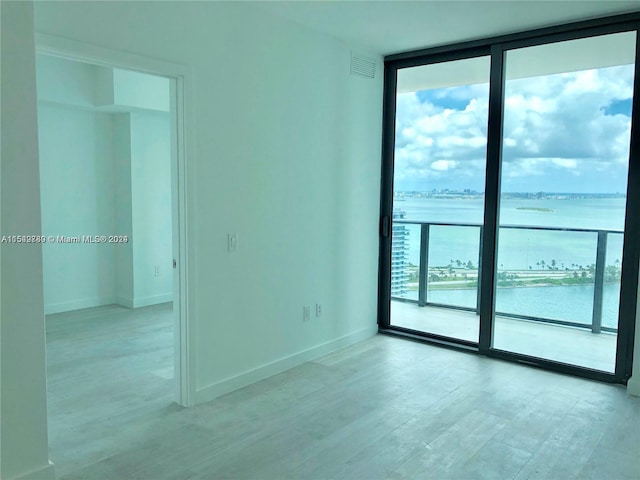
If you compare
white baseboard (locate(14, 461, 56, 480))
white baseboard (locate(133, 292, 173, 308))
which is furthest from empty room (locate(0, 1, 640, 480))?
white baseboard (locate(133, 292, 173, 308))

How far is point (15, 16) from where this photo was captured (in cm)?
221

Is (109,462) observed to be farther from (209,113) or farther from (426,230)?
(426,230)

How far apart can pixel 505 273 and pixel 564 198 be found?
31.6 inches

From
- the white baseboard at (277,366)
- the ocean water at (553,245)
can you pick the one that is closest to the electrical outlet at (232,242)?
the white baseboard at (277,366)

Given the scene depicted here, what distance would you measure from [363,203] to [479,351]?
171 cm

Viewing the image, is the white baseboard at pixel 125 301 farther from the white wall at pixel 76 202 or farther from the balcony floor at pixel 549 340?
the balcony floor at pixel 549 340

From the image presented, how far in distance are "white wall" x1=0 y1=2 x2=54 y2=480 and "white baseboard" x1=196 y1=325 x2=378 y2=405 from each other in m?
1.17

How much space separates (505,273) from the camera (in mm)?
4473

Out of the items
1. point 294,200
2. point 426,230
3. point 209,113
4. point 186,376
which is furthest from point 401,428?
point 426,230

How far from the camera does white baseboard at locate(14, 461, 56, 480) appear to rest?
237 cm

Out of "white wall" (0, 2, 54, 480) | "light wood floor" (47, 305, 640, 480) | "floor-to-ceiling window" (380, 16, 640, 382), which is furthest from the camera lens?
"floor-to-ceiling window" (380, 16, 640, 382)

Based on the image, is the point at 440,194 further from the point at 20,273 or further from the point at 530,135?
the point at 20,273

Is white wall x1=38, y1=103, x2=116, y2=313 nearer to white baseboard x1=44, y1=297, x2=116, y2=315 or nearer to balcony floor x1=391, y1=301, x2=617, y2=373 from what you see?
white baseboard x1=44, y1=297, x2=116, y2=315

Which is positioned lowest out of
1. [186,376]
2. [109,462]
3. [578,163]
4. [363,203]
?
[109,462]
